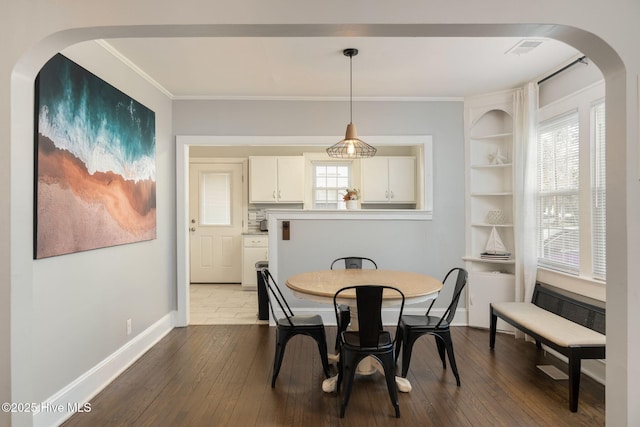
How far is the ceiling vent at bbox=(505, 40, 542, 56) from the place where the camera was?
9.70ft

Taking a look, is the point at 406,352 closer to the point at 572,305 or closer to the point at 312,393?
the point at 312,393

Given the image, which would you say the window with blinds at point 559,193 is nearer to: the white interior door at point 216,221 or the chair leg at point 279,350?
the chair leg at point 279,350

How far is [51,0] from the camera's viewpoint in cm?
167

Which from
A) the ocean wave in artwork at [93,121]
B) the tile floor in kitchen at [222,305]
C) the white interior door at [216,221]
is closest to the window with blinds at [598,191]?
the tile floor in kitchen at [222,305]

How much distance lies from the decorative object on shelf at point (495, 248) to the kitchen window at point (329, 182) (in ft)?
8.30

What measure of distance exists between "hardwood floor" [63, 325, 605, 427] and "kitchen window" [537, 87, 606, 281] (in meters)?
0.91

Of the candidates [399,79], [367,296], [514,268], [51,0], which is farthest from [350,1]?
[514,268]

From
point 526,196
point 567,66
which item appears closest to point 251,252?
point 526,196

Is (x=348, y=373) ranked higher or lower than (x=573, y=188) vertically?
lower

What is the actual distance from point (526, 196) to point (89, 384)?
3.96 meters

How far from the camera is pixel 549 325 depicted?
2959mm

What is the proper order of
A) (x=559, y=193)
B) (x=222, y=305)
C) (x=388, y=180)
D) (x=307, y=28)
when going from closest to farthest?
(x=307, y=28) → (x=559, y=193) → (x=222, y=305) → (x=388, y=180)

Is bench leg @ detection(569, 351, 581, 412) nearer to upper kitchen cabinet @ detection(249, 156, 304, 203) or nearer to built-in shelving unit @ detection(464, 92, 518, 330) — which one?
built-in shelving unit @ detection(464, 92, 518, 330)

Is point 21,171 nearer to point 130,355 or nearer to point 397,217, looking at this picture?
point 130,355
